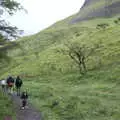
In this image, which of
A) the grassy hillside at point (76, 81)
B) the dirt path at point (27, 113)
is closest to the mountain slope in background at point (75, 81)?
the grassy hillside at point (76, 81)

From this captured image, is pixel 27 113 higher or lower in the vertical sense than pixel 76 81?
lower

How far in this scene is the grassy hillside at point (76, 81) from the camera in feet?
92.8

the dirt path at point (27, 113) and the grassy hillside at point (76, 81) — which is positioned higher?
the grassy hillside at point (76, 81)

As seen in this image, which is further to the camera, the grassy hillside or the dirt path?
the grassy hillside

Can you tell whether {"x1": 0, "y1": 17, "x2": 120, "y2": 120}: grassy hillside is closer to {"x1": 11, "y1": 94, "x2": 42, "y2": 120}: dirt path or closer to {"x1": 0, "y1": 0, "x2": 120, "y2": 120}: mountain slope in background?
{"x1": 0, "y1": 0, "x2": 120, "y2": 120}: mountain slope in background

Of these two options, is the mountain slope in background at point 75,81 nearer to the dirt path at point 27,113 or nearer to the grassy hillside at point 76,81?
the grassy hillside at point 76,81

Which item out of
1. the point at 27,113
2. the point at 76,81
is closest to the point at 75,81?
the point at 76,81

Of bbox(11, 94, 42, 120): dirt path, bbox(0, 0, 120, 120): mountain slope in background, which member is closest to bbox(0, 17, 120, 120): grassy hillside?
bbox(0, 0, 120, 120): mountain slope in background

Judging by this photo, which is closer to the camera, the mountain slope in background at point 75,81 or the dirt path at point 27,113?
the dirt path at point 27,113

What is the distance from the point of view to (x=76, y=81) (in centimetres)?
5322

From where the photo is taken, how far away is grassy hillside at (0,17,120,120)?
28.3m

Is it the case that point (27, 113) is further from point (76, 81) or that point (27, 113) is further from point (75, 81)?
point (75, 81)

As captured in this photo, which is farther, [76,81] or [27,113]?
[76,81]

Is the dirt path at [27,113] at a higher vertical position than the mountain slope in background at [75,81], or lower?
lower
